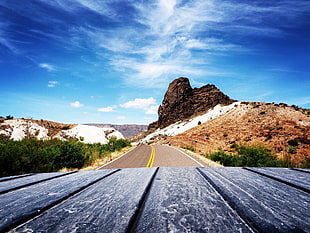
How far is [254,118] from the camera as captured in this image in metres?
46.8

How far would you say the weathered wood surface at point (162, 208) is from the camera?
2.40 ft

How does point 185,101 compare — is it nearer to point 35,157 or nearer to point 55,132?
point 55,132

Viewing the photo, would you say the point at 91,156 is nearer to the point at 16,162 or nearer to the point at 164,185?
the point at 16,162

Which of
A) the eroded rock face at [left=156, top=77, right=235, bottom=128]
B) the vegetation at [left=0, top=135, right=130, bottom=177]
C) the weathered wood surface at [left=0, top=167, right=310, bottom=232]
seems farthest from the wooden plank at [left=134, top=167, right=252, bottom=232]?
the eroded rock face at [left=156, top=77, right=235, bottom=128]

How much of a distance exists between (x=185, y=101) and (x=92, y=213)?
360 feet

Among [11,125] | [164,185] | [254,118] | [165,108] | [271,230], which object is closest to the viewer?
[271,230]

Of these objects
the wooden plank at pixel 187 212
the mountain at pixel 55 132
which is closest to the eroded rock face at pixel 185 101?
the mountain at pixel 55 132

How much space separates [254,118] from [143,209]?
53.8 m

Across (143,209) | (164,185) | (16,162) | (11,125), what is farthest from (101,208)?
(11,125)

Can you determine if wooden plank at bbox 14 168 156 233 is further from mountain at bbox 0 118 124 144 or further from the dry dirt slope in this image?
mountain at bbox 0 118 124 144

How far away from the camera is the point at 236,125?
44.6 meters

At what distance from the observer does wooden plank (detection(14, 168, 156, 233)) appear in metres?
0.73

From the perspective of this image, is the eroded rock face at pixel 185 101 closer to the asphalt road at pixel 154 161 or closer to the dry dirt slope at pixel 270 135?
the dry dirt slope at pixel 270 135

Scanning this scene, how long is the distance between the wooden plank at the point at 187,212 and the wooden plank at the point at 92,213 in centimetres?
9
